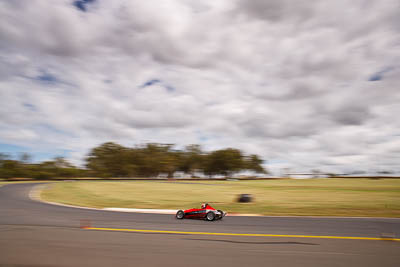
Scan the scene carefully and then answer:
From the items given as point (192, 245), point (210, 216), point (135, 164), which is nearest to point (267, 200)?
point (210, 216)

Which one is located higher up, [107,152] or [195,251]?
[107,152]

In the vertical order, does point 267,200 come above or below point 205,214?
above

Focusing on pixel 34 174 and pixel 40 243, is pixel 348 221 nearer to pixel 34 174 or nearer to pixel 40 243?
pixel 40 243

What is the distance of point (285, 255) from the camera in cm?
733

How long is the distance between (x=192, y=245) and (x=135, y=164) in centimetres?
10778

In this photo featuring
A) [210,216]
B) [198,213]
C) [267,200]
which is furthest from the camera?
[267,200]

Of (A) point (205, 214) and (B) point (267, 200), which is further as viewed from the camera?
(B) point (267, 200)

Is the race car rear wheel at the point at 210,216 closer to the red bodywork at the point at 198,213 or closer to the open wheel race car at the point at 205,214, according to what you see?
the open wheel race car at the point at 205,214

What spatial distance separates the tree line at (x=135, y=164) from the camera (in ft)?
344

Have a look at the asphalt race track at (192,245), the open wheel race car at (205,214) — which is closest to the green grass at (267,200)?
the open wheel race car at (205,214)

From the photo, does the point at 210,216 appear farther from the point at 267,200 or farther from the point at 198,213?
the point at 267,200

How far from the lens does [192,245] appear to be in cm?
828

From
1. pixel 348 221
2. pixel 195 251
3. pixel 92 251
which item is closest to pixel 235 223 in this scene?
pixel 195 251

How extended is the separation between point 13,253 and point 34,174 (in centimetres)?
10912
